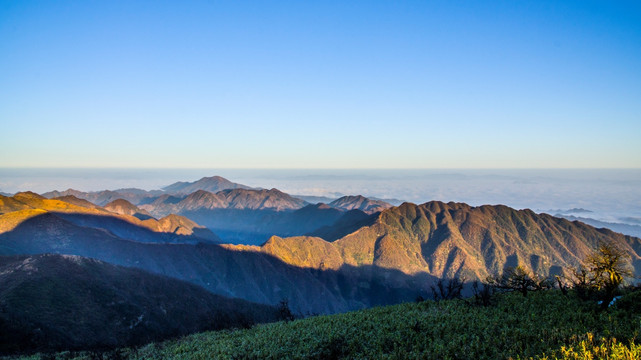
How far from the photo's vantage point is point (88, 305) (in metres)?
94.7

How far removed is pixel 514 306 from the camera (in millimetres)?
25312

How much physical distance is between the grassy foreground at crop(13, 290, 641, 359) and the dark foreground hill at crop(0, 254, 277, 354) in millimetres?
24337

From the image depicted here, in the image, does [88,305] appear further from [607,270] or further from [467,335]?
[607,270]

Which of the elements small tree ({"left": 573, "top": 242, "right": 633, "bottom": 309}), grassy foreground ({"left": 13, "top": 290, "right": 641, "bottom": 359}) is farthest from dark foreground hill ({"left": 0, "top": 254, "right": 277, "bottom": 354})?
small tree ({"left": 573, "top": 242, "right": 633, "bottom": 309})

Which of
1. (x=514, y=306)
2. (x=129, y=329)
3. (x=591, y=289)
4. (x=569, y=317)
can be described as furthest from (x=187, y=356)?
(x=129, y=329)

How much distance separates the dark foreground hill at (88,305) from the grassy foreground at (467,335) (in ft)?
79.8

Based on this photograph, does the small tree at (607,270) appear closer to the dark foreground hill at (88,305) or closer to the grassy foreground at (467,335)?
the grassy foreground at (467,335)

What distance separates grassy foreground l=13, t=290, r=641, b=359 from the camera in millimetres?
16766

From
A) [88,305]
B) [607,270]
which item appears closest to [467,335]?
[607,270]

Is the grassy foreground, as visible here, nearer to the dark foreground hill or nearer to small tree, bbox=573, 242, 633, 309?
small tree, bbox=573, 242, 633, 309

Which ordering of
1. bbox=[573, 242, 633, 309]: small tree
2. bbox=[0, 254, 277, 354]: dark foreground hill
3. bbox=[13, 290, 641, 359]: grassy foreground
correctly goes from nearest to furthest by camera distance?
bbox=[13, 290, 641, 359]: grassy foreground, bbox=[573, 242, 633, 309]: small tree, bbox=[0, 254, 277, 354]: dark foreground hill

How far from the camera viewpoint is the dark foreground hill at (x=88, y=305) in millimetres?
71000

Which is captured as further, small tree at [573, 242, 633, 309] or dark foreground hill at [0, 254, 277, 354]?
dark foreground hill at [0, 254, 277, 354]

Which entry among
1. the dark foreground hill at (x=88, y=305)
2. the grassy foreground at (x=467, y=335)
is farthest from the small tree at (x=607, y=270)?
the dark foreground hill at (x=88, y=305)
